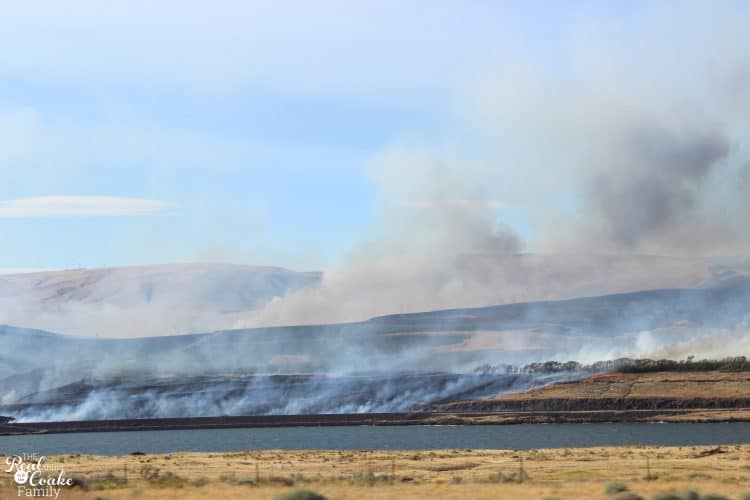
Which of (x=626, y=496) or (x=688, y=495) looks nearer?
(x=688, y=495)

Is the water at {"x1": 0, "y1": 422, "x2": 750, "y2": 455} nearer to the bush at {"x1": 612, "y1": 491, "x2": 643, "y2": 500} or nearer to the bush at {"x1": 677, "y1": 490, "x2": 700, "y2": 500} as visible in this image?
the bush at {"x1": 612, "y1": 491, "x2": 643, "y2": 500}

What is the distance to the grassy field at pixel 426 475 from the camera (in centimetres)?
6838

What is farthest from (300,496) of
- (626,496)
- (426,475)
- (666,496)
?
(426,475)

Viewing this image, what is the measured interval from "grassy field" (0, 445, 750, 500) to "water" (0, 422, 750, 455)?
28295 millimetres

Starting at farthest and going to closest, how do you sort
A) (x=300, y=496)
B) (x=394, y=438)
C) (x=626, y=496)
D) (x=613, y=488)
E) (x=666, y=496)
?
(x=394, y=438), (x=613, y=488), (x=626, y=496), (x=300, y=496), (x=666, y=496)

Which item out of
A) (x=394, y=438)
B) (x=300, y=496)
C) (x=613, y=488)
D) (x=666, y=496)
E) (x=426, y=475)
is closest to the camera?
(x=666, y=496)

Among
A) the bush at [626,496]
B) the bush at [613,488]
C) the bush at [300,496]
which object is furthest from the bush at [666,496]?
the bush at [300,496]

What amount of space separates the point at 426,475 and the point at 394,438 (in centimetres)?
7492

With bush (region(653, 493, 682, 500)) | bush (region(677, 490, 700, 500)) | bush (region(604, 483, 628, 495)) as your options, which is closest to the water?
bush (region(604, 483, 628, 495))

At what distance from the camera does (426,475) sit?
81500 mm

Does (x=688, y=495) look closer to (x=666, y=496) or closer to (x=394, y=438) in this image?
(x=666, y=496)

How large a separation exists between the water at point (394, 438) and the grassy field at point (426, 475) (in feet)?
92.8

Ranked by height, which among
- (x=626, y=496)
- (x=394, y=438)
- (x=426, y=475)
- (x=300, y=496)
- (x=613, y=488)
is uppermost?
(x=394, y=438)

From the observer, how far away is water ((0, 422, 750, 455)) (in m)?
138
